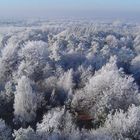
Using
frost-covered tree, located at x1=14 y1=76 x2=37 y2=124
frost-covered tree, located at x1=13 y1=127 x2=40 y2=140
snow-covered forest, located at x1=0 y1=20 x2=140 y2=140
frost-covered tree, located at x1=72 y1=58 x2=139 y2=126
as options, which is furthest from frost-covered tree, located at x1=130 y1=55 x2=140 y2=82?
frost-covered tree, located at x1=13 y1=127 x2=40 y2=140

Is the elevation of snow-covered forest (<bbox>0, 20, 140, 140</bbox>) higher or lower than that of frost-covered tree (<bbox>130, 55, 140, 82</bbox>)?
higher

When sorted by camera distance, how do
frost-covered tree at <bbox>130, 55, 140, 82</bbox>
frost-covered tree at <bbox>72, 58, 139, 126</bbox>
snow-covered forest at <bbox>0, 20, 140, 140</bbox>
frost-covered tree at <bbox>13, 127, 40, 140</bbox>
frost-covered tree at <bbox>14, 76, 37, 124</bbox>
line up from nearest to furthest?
frost-covered tree at <bbox>13, 127, 40, 140</bbox> → snow-covered forest at <bbox>0, 20, 140, 140</bbox> → frost-covered tree at <bbox>72, 58, 139, 126</bbox> → frost-covered tree at <bbox>14, 76, 37, 124</bbox> → frost-covered tree at <bbox>130, 55, 140, 82</bbox>

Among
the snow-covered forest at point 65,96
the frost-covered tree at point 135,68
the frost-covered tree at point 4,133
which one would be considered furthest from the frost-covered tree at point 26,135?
the frost-covered tree at point 135,68

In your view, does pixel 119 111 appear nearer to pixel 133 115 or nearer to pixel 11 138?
pixel 133 115

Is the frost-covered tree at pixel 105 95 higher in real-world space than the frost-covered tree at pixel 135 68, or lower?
higher

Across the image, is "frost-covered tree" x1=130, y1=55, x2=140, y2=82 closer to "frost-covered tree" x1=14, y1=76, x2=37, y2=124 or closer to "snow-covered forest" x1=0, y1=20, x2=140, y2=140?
"snow-covered forest" x1=0, y1=20, x2=140, y2=140

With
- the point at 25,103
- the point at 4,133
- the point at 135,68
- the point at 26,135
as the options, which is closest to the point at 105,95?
the point at 25,103

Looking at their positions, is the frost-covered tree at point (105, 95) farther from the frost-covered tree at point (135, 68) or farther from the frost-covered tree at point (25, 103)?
the frost-covered tree at point (135, 68)

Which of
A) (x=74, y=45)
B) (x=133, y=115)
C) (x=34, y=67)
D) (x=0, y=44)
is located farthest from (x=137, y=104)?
(x=0, y=44)
